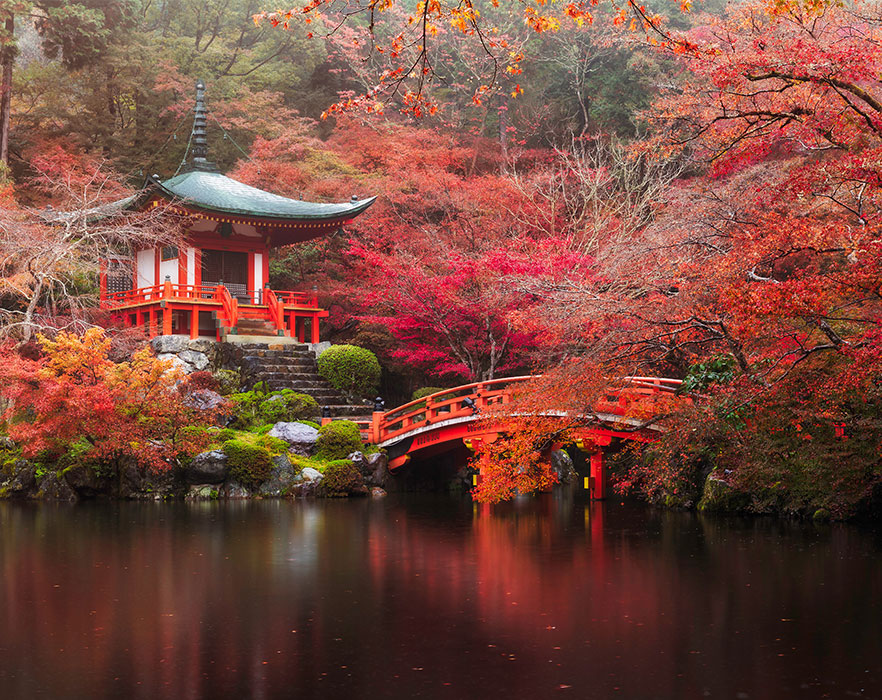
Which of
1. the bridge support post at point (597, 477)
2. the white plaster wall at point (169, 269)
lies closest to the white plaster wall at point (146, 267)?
the white plaster wall at point (169, 269)

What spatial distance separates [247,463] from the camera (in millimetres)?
17359

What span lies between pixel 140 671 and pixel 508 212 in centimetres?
1870

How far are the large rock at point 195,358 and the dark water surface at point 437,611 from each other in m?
8.68

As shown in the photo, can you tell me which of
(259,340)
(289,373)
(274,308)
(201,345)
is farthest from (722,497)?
(201,345)

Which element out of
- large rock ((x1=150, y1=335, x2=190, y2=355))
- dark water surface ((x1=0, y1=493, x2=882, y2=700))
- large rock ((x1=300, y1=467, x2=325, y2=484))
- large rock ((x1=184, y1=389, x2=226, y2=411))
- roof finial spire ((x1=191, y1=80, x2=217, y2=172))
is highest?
roof finial spire ((x1=191, y1=80, x2=217, y2=172))

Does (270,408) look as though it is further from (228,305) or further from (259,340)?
(228,305)

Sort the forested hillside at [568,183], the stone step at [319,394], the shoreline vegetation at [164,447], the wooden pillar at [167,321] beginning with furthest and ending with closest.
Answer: the wooden pillar at [167,321], the stone step at [319,394], the shoreline vegetation at [164,447], the forested hillside at [568,183]

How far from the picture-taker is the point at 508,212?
2330cm

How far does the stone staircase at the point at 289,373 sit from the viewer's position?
819 inches

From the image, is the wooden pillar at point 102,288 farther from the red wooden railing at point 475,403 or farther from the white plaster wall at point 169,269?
the red wooden railing at point 475,403

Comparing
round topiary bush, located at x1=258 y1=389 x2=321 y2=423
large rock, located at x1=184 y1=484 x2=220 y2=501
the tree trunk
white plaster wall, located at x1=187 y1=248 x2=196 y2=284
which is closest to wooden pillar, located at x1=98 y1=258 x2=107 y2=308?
white plaster wall, located at x1=187 y1=248 x2=196 y2=284

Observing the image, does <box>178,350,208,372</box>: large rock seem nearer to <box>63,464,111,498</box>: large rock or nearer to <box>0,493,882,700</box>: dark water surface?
<box>63,464,111,498</box>: large rock

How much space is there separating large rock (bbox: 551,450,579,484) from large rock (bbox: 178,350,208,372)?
8529 millimetres

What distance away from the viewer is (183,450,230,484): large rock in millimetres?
17188
